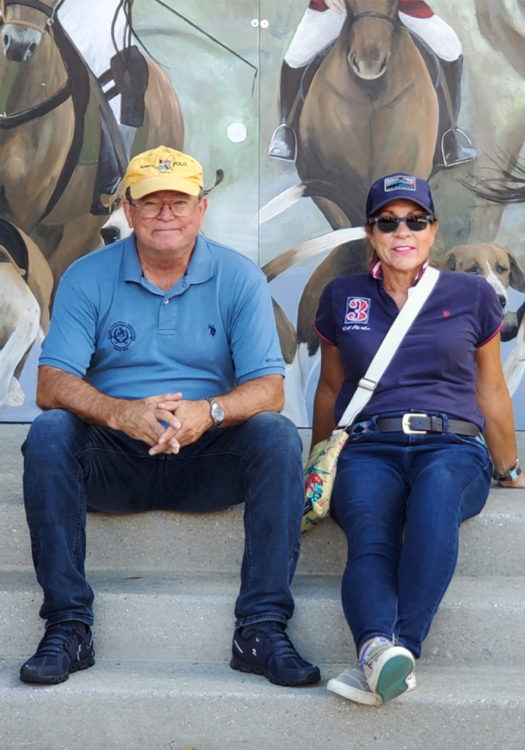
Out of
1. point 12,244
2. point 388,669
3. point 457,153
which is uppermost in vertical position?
point 457,153

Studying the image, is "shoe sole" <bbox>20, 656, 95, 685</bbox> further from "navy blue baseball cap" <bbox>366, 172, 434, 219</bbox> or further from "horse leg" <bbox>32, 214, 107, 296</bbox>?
"horse leg" <bbox>32, 214, 107, 296</bbox>

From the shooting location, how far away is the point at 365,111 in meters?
4.75

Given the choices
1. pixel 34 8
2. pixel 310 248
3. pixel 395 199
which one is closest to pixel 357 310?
pixel 395 199

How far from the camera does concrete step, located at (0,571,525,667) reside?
248 cm

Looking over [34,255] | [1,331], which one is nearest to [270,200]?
[34,255]

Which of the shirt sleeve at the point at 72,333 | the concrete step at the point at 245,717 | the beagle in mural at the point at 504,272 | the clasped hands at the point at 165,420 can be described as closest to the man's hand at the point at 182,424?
the clasped hands at the point at 165,420

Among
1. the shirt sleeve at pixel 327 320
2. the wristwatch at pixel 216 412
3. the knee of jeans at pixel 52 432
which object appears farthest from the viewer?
the shirt sleeve at pixel 327 320

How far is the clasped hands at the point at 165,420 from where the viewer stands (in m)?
2.49

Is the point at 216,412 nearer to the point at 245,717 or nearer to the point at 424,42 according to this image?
the point at 245,717

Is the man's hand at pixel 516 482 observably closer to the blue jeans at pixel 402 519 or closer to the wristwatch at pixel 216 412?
the blue jeans at pixel 402 519

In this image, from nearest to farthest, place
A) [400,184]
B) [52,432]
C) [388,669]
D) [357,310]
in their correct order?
[388,669] < [52,432] < [400,184] < [357,310]

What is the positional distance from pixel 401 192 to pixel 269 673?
4.94ft

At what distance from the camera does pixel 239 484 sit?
2.59 m

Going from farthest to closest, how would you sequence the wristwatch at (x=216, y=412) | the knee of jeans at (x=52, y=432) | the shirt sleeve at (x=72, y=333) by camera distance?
the shirt sleeve at (x=72, y=333) → the wristwatch at (x=216, y=412) → the knee of jeans at (x=52, y=432)
